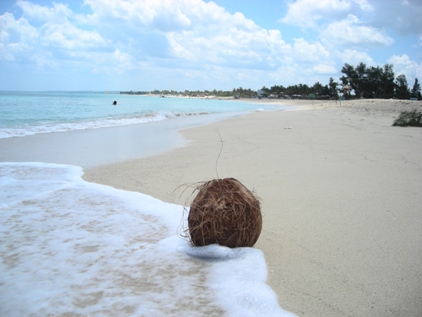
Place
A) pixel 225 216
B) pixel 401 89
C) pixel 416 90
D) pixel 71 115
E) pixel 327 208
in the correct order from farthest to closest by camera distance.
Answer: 1. pixel 416 90
2. pixel 401 89
3. pixel 71 115
4. pixel 327 208
5. pixel 225 216

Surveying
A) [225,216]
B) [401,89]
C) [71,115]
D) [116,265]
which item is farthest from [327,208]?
[401,89]

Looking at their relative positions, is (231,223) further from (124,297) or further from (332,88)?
(332,88)

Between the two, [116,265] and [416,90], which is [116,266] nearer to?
[116,265]

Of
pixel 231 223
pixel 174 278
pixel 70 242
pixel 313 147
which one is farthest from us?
pixel 313 147

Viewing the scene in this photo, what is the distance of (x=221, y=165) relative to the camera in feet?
26.2

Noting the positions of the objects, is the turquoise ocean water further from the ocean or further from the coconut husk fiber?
the coconut husk fiber

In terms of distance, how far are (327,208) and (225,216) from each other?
2.34m

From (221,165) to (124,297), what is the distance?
17.2 feet

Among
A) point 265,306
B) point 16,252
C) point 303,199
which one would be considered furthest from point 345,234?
point 16,252

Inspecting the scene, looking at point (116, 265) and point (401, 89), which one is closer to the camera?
point (116, 265)

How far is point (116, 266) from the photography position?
11.5ft

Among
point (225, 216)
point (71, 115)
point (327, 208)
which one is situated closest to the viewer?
point (225, 216)

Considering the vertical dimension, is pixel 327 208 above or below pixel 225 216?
below

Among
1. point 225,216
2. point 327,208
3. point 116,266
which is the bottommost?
point 116,266
